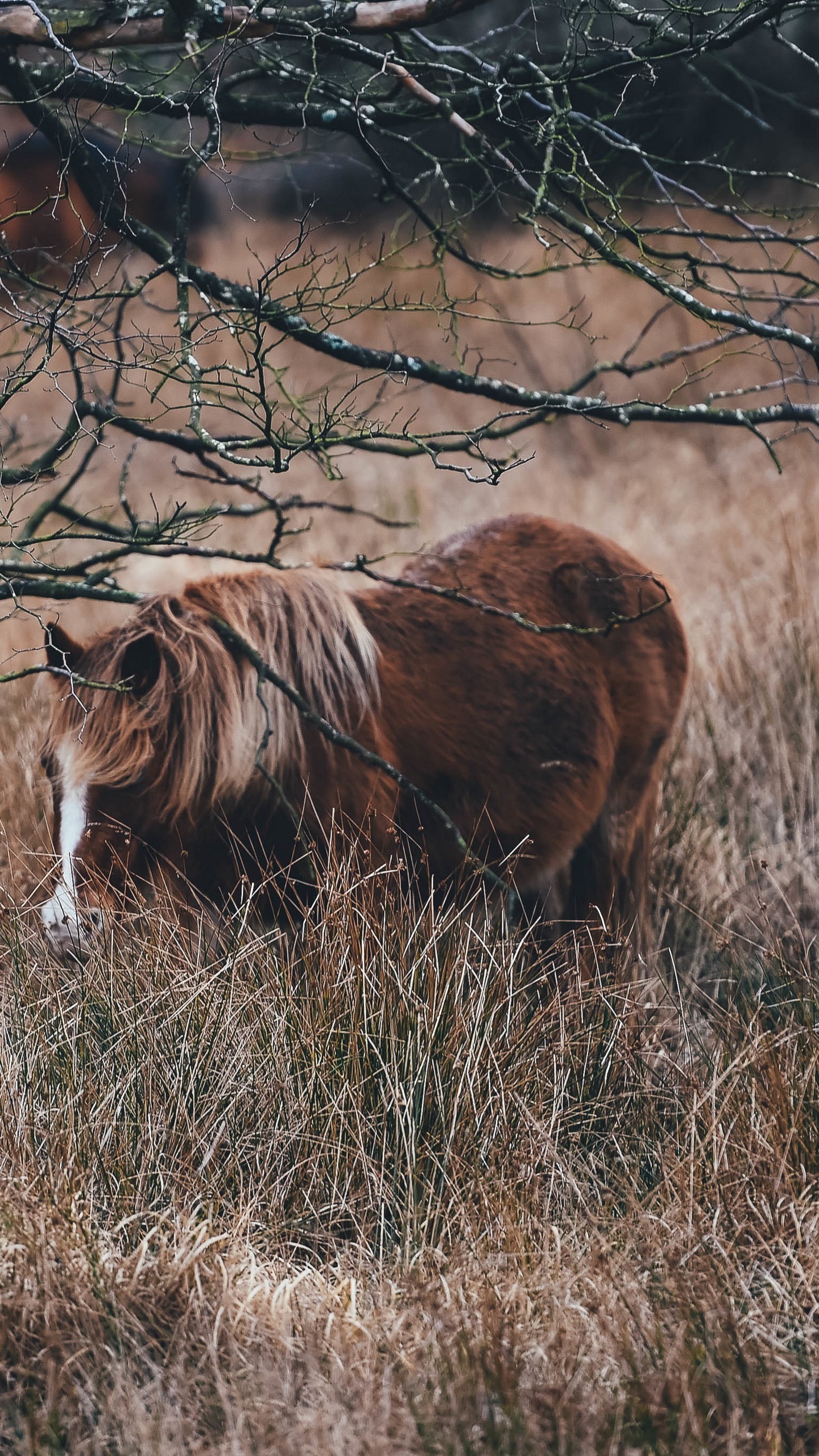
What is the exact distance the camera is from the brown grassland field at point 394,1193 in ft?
6.10

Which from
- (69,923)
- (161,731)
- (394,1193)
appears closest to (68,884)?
(69,923)

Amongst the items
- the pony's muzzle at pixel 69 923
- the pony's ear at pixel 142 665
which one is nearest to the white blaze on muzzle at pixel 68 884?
the pony's muzzle at pixel 69 923

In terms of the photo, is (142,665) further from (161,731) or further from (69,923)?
(69,923)

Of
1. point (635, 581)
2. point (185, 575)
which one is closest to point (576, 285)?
point (185, 575)

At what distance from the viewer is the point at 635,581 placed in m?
4.39

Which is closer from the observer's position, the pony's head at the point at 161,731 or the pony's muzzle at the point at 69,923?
the pony's muzzle at the point at 69,923

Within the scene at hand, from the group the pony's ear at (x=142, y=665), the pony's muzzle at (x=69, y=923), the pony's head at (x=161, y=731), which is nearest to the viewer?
the pony's muzzle at (x=69, y=923)

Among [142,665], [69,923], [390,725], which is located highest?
[142,665]

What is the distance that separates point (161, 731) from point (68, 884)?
46cm

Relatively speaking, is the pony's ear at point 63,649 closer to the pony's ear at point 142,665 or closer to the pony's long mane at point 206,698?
the pony's long mane at point 206,698

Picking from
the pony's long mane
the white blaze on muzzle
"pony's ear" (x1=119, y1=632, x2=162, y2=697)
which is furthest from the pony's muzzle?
"pony's ear" (x1=119, y1=632, x2=162, y2=697)

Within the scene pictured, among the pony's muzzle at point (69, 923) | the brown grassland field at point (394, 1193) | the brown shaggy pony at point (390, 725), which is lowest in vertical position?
the brown grassland field at point (394, 1193)

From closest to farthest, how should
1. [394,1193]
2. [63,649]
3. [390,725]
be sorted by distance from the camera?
[394,1193]
[63,649]
[390,725]

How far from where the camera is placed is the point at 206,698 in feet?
10.1
